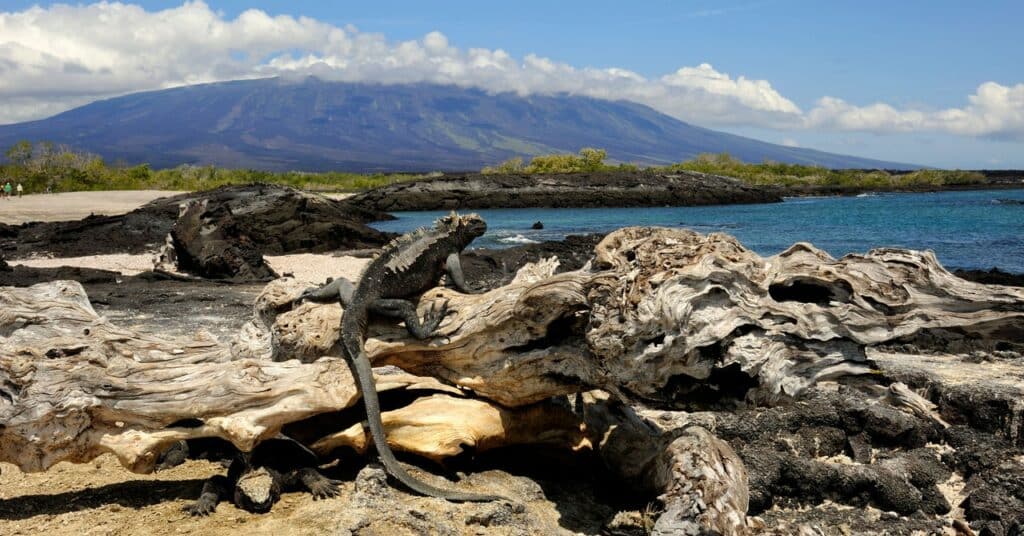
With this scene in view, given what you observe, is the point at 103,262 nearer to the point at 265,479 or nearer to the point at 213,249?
the point at 213,249

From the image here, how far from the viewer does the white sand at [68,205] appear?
34.6m

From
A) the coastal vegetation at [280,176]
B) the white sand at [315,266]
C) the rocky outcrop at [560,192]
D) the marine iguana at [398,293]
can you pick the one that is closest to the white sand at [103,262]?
the white sand at [315,266]

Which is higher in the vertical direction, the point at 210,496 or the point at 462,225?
the point at 462,225

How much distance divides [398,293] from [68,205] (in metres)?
39.7


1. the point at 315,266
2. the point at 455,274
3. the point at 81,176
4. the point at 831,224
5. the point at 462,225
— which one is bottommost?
the point at 315,266

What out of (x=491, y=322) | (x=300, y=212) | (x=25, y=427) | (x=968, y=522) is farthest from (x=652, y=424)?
(x=300, y=212)

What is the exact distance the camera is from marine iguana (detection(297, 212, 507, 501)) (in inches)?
219

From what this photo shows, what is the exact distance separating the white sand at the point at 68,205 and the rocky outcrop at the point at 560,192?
14219 millimetres

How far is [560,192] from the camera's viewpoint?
59.8 meters

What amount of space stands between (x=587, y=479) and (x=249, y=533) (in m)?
2.91

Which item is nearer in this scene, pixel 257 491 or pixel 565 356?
pixel 257 491

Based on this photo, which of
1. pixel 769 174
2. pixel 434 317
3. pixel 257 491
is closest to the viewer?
pixel 257 491

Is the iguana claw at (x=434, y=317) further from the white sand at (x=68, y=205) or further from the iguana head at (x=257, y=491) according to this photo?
the white sand at (x=68, y=205)

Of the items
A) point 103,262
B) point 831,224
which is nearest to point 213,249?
point 103,262
